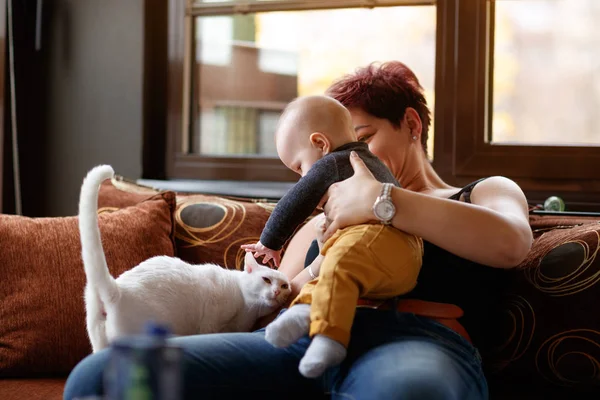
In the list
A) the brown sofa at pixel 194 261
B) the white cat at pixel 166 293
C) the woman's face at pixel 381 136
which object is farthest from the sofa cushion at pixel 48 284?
the woman's face at pixel 381 136

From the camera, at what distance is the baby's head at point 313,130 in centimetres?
144

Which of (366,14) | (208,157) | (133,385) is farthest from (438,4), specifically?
(133,385)

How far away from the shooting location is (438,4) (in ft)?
7.47

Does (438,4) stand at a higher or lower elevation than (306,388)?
higher

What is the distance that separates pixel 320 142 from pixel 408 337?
0.44m

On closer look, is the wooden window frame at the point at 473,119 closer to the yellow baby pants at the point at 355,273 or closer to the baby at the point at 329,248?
the baby at the point at 329,248

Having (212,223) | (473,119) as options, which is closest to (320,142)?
(212,223)

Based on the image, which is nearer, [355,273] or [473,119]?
[355,273]

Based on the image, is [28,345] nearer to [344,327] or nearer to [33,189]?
[344,327]

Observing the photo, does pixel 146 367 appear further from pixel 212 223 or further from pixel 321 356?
pixel 212 223

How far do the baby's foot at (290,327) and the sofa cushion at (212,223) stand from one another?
702 millimetres

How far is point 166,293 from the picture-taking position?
1494 millimetres

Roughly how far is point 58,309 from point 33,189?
1067 mm

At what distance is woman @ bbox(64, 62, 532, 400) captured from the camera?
117 cm
